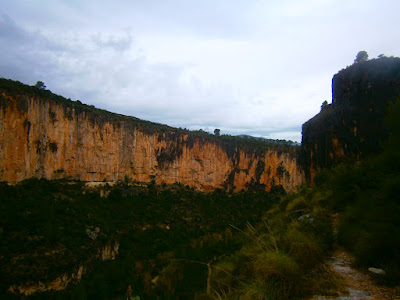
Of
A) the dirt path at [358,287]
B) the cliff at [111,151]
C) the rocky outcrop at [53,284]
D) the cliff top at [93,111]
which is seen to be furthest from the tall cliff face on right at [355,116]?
the cliff top at [93,111]

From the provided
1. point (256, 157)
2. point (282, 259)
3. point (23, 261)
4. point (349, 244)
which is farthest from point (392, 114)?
point (256, 157)

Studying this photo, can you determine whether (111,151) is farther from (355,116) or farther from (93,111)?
(355,116)

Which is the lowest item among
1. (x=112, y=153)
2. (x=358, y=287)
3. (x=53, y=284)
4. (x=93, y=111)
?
(x=53, y=284)

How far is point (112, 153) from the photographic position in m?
39.1

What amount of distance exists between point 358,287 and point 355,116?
206 inches

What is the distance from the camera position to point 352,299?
2576 mm

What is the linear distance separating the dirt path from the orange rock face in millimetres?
14183

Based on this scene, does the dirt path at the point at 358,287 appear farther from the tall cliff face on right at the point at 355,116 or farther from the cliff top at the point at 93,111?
the cliff top at the point at 93,111

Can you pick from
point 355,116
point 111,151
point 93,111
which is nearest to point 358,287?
point 355,116

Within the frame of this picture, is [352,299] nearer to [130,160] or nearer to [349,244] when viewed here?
[349,244]

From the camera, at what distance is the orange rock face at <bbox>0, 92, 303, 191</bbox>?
88.6 ft

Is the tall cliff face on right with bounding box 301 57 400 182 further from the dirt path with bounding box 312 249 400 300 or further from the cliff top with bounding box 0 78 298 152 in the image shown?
the cliff top with bounding box 0 78 298 152

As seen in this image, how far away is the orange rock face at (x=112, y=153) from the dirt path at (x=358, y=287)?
1418 centimetres

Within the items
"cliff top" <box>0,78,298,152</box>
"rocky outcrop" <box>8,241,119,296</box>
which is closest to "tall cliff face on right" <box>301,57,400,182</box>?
"rocky outcrop" <box>8,241,119,296</box>
